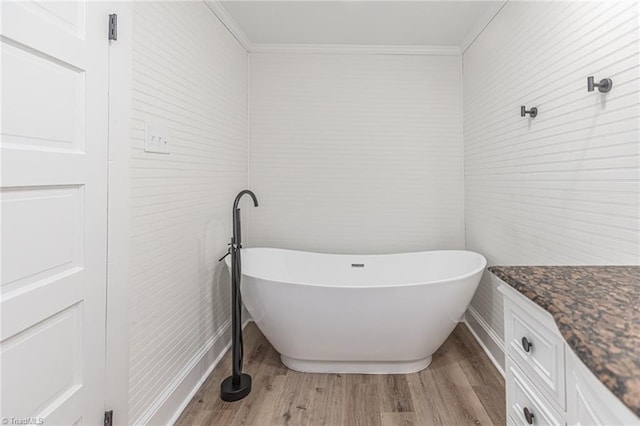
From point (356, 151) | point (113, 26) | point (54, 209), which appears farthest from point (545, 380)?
point (356, 151)

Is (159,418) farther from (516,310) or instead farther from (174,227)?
(516,310)

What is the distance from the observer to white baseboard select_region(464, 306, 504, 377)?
2.12 m

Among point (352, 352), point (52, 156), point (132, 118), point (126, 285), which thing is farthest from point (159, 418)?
point (132, 118)

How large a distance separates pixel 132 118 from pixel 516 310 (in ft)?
5.17

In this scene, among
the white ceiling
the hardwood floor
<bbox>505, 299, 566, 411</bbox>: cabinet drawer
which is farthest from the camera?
the white ceiling

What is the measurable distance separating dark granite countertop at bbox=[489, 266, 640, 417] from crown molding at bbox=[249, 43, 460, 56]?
2400mm

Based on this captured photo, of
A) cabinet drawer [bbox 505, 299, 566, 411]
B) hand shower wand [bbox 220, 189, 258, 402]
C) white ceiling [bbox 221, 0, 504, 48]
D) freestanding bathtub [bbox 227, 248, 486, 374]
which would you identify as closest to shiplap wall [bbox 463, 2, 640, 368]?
white ceiling [bbox 221, 0, 504, 48]

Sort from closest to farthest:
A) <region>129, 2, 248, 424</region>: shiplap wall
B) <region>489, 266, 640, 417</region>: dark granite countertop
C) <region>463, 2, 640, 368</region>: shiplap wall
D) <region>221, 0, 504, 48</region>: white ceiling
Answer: <region>489, 266, 640, 417</region>: dark granite countertop, <region>463, 2, 640, 368</region>: shiplap wall, <region>129, 2, 248, 424</region>: shiplap wall, <region>221, 0, 504, 48</region>: white ceiling

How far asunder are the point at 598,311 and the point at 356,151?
2.37 metres

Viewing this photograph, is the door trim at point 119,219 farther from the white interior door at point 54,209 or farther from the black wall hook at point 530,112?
the black wall hook at point 530,112

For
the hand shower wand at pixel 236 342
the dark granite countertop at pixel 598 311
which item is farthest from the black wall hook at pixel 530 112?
the hand shower wand at pixel 236 342

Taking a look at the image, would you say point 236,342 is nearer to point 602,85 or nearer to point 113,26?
point 113,26

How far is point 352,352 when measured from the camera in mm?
2020

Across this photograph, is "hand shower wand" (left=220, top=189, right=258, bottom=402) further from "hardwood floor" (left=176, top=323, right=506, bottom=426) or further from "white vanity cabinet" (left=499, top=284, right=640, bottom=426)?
"white vanity cabinet" (left=499, top=284, right=640, bottom=426)
